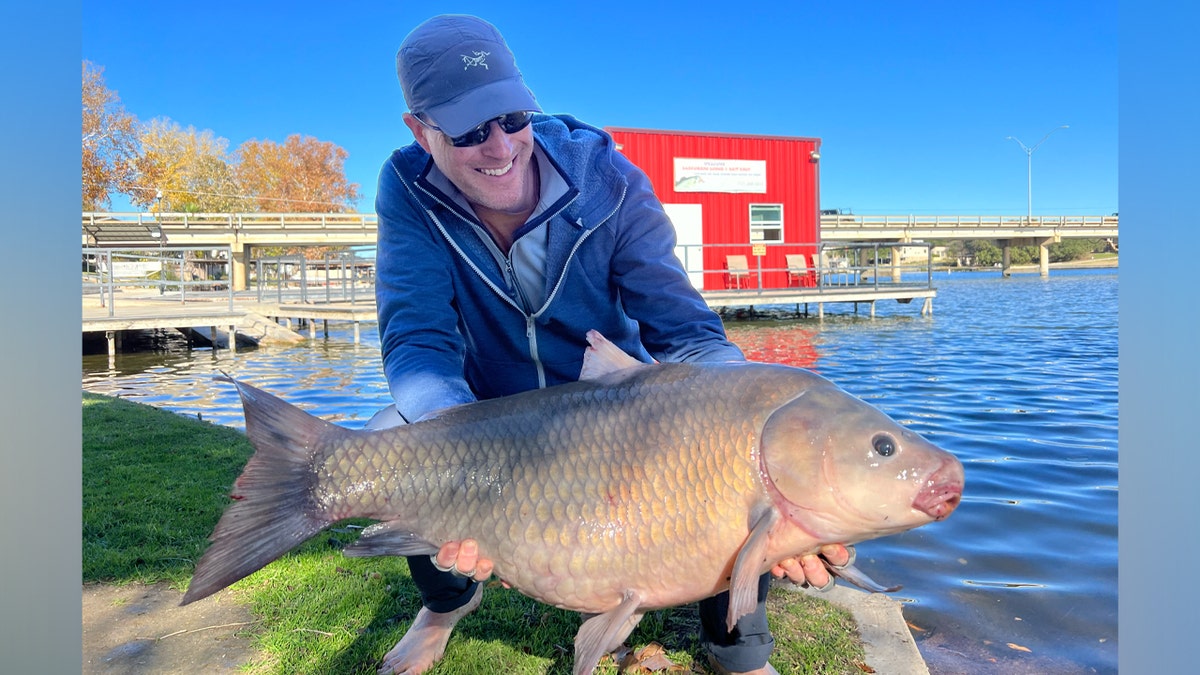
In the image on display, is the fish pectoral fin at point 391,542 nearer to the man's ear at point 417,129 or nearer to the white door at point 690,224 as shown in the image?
the man's ear at point 417,129

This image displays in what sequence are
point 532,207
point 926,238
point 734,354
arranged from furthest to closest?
point 926,238 < point 532,207 < point 734,354

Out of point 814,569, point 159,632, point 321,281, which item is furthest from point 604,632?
point 321,281

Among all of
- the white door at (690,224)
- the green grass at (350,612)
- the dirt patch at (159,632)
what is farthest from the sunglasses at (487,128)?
the white door at (690,224)

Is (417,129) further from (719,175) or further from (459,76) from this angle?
(719,175)

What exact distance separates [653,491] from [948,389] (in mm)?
9221

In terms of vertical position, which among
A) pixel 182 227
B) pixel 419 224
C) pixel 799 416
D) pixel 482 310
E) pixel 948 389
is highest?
pixel 182 227

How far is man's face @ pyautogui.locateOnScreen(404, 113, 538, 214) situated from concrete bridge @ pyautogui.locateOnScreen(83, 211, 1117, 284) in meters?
27.0

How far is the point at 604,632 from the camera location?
1.90 m

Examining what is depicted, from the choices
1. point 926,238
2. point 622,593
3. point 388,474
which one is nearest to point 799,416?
point 622,593

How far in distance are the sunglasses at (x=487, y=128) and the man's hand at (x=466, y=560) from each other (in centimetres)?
121

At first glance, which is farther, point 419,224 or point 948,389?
point 948,389

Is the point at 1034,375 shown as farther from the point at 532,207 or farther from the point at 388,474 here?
the point at 388,474

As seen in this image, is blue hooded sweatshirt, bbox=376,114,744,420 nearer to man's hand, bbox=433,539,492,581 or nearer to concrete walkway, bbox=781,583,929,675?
man's hand, bbox=433,539,492,581

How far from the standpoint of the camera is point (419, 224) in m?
2.90
